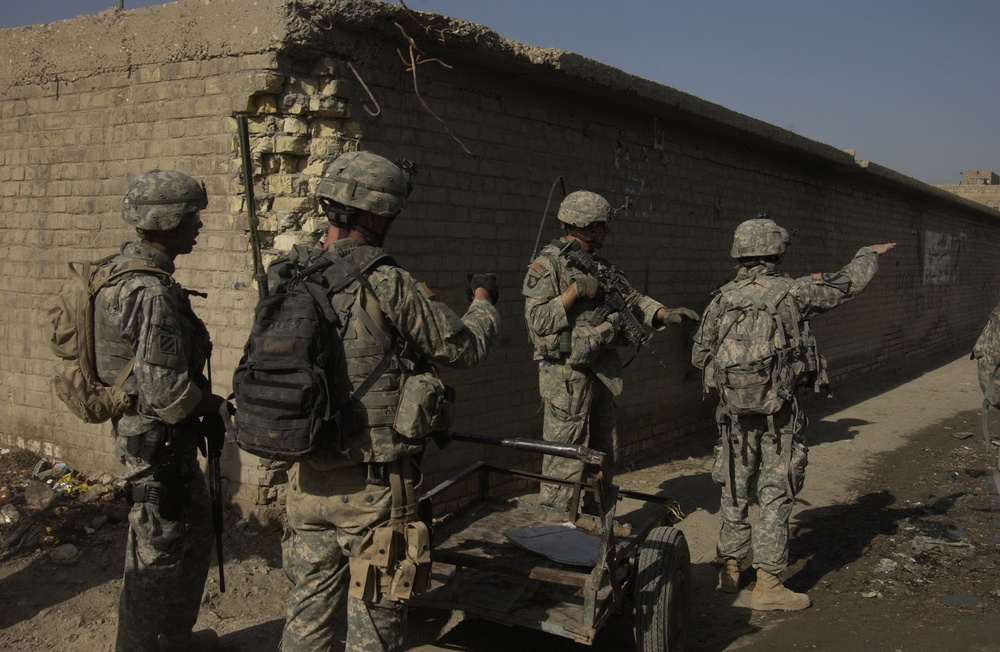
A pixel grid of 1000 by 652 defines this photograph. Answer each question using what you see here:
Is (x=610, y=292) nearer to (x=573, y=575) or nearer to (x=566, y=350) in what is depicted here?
(x=566, y=350)

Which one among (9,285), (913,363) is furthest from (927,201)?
(9,285)

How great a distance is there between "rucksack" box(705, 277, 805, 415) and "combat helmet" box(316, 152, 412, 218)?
2669 mm

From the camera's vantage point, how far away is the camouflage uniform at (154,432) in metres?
3.27

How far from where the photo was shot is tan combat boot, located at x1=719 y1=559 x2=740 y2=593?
5020 mm

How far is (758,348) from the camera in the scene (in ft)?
16.3

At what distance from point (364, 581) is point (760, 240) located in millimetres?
3245

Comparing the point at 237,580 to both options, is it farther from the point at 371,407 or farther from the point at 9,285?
the point at 9,285

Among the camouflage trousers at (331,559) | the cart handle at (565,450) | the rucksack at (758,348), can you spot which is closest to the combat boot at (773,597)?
the rucksack at (758,348)

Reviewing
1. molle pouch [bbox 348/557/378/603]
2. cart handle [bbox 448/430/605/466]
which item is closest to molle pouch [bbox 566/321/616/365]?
cart handle [bbox 448/430/605/466]

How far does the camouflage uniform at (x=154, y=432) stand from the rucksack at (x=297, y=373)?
0.59m

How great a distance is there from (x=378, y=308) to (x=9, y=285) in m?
4.74

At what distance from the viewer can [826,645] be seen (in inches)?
170

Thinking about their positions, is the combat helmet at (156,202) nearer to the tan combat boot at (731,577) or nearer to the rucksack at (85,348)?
the rucksack at (85,348)

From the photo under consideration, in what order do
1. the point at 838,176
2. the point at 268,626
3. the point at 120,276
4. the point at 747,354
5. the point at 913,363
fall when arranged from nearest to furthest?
the point at 120,276, the point at 268,626, the point at 747,354, the point at 838,176, the point at 913,363
